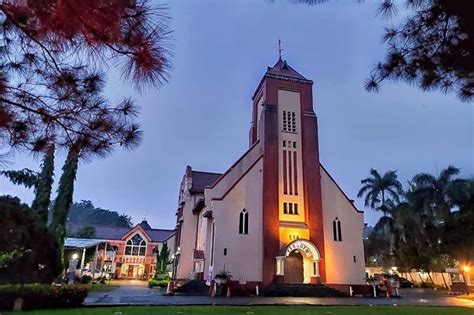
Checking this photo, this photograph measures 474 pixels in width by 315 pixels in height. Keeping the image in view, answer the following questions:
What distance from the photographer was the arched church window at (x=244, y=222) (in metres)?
25.2

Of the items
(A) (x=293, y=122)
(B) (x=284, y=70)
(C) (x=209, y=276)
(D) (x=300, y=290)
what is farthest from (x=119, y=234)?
(D) (x=300, y=290)

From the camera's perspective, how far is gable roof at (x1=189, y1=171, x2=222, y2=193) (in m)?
36.0

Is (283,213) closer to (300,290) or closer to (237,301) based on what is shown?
(300,290)

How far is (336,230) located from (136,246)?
35.7 m

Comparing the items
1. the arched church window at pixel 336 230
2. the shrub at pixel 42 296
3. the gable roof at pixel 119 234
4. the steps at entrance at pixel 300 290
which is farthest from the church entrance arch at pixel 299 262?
the gable roof at pixel 119 234

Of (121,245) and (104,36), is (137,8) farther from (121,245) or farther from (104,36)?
(121,245)

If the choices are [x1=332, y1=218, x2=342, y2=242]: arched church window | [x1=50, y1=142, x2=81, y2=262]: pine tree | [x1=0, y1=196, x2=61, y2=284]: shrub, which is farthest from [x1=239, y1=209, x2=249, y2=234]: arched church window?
[x1=0, y1=196, x2=61, y2=284]: shrub

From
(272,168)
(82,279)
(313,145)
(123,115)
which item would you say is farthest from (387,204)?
(123,115)

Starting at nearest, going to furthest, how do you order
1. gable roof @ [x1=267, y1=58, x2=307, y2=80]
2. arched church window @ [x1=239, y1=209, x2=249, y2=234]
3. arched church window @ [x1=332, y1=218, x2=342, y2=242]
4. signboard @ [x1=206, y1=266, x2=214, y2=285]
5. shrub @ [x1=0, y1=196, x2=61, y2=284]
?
shrub @ [x1=0, y1=196, x2=61, y2=284] → signboard @ [x1=206, y1=266, x2=214, y2=285] → arched church window @ [x1=239, y1=209, x2=249, y2=234] → arched church window @ [x1=332, y1=218, x2=342, y2=242] → gable roof @ [x1=267, y1=58, x2=307, y2=80]

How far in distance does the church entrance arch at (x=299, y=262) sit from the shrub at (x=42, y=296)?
46.3ft

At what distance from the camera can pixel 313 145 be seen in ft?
93.1

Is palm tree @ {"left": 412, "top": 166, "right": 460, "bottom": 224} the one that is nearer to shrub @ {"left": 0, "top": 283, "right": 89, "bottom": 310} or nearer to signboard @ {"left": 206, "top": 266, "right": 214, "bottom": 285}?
signboard @ {"left": 206, "top": 266, "right": 214, "bottom": 285}

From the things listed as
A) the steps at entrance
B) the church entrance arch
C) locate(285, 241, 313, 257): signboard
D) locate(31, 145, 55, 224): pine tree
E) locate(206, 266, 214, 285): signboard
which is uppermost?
locate(31, 145, 55, 224): pine tree

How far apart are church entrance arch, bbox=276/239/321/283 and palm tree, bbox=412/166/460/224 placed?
51.8 feet
